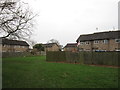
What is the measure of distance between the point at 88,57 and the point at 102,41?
62.2ft

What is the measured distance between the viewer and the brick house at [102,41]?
119 ft

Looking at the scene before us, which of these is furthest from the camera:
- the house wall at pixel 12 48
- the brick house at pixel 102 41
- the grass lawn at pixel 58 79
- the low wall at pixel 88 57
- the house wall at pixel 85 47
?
the house wall at pixel 12 48

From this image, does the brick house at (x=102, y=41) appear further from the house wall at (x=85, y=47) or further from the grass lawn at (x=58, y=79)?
the grass lawn at (x=58, y=79)

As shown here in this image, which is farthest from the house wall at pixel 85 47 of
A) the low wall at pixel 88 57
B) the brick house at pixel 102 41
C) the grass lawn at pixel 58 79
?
the grass lawn at pixel 58 79

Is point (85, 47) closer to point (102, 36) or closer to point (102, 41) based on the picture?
point (102, 41)

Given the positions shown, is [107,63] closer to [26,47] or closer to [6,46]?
[6,46]

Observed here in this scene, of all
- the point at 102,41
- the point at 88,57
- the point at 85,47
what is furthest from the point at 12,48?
the point at 88,57

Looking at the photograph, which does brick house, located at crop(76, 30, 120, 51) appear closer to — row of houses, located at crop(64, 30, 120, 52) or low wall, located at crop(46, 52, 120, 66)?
row of houses, located at crop(64, 30, 120, 52)

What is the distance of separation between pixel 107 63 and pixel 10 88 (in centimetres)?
1591

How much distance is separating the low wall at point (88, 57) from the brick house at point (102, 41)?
14.2m

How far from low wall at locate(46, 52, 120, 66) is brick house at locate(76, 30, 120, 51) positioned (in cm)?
1421

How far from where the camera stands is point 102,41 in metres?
39.2

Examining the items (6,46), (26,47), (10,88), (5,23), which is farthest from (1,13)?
(26,47)

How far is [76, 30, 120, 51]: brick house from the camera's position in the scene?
119 feet
